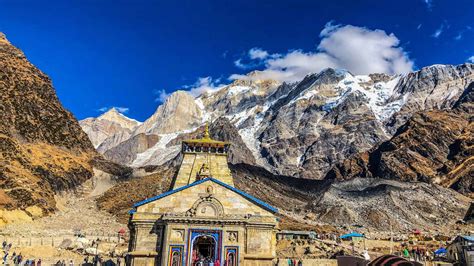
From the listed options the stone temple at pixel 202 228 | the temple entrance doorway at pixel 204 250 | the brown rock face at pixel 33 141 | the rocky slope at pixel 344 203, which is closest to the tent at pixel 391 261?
the stone temple at pixel 202 228

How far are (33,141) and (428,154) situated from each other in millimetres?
136050

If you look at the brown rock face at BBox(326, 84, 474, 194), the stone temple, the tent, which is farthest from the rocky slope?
the tent

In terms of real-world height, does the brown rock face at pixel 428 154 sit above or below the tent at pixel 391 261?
above

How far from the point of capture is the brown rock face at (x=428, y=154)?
13638 centimetres

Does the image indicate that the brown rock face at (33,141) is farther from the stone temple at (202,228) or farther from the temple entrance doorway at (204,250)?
the stone temple at (202,228)

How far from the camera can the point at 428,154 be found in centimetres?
14862

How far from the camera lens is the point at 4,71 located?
101062 millimetres

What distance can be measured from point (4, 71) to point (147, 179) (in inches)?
1923

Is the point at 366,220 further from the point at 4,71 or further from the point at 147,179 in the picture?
the point at 4,71

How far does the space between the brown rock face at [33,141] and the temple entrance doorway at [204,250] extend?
4584 cm

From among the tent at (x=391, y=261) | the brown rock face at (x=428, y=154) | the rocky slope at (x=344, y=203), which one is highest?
the brown rock face at (x=428, y=154)

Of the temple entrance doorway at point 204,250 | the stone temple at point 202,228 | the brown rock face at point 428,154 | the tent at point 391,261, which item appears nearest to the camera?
the tent at point 391,261

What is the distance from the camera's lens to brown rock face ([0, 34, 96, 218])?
226ft

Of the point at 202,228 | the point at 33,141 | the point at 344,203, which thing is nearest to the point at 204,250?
the point at 202,228
